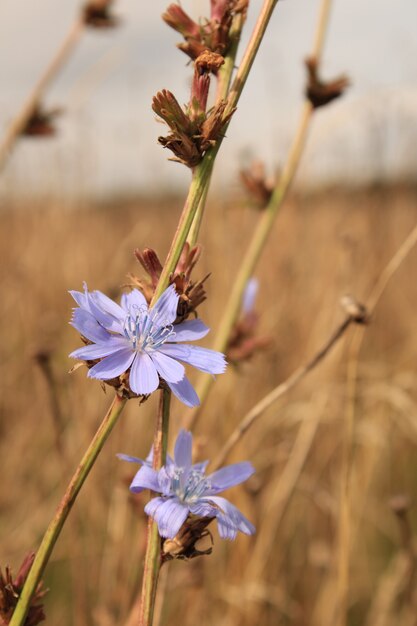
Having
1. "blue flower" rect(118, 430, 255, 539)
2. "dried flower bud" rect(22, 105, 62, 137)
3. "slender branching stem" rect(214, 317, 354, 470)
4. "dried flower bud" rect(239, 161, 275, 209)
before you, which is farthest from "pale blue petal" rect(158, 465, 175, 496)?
"dried flower bud" rect(22, 105, 62, 137)

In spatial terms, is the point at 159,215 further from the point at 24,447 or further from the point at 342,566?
the point at 342,566

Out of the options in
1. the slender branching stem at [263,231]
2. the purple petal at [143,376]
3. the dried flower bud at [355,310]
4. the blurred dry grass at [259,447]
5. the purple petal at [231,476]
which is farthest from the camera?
the blurred dry grass at [259,447]

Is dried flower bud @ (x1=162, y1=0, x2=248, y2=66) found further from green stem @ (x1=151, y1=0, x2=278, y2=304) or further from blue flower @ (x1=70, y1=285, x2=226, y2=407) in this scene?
blue flower @ (x1=70, y1=285, x2=226, y2=407)

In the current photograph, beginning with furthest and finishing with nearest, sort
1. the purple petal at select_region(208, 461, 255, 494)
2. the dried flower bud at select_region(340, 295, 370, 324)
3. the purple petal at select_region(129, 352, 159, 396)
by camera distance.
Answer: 1. the dried flower bud at select_region(340, 295, 370, 324)
2. the purple petal at select_region(208, 461, 255, 494)
3. the purple petal at select_region(129, 352, 159, 396)

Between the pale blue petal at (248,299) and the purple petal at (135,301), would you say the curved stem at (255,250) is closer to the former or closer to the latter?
the pale blue petal at (248,299)

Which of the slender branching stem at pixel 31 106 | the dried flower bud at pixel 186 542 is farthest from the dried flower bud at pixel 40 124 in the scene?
the dried flower bud at pixel 186 542

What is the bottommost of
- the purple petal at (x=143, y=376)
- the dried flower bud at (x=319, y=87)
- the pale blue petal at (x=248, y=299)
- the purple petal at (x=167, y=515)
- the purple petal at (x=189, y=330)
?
the pale blue petal at (x=248, y=299)
